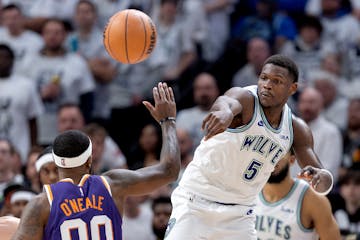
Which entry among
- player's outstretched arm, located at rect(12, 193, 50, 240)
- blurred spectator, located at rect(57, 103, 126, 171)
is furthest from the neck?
blurred spectator, located at rect(57, 103, 126, 171)

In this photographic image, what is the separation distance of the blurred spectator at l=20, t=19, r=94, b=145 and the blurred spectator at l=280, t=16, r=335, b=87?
2.98 m

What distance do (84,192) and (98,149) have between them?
5026 millimetres

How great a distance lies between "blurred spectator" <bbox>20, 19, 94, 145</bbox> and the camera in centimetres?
1198

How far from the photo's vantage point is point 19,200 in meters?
9.07

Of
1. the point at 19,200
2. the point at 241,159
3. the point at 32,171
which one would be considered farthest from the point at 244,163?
the point at 32,171

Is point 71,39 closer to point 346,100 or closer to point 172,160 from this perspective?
point 346,100

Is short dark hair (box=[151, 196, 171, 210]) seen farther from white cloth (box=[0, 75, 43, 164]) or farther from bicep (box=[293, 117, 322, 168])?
bicep (box=[293, 117, 322, 168])

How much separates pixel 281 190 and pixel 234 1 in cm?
628

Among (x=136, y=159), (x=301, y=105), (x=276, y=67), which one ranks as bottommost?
(x=136, y=159)

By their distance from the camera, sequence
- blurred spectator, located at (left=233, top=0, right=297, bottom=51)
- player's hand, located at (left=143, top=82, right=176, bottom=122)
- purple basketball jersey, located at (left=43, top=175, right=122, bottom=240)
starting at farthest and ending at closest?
blurred spectator, located at (left=233, top=0, right=297, bottom=51) → player's hand, located at (left=143, top=82, right=176, bottom=122) → purple basketball jersey, located at (left=43, top=175, right=122, bottom=240)

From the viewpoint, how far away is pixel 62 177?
6066mm

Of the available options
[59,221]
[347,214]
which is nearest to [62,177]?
[59,221]

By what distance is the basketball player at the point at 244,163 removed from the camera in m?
6.98

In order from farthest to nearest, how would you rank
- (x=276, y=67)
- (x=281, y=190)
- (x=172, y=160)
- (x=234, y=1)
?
1. (x=234, y=1)
2. (x=281, y=190)
3. (x=276, y=67)
4. (x=172, y=160)
